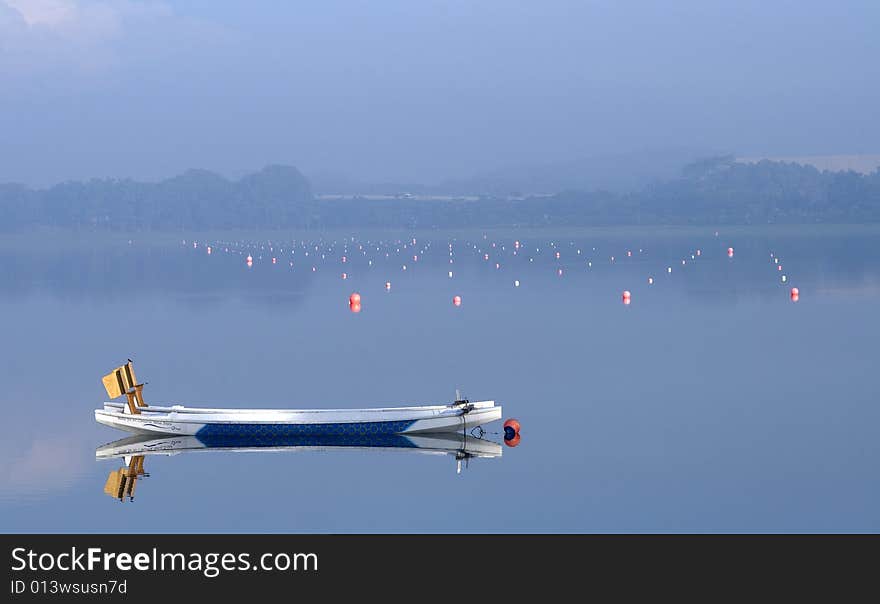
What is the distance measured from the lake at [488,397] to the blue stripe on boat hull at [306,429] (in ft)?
1.72

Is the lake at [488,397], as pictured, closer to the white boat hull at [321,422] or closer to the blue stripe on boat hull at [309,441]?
the blue stripe on boat hull at [309,441]

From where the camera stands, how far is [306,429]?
116ft

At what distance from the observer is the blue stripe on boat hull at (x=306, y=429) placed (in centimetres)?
3525

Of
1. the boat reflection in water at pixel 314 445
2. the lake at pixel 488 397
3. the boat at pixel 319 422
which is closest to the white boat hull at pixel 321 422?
the boat at pixel 319 422

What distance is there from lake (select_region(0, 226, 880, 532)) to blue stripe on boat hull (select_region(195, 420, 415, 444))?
20.6 inches

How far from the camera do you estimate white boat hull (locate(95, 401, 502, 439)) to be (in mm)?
35312

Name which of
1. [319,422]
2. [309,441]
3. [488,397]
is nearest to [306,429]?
[319,422]

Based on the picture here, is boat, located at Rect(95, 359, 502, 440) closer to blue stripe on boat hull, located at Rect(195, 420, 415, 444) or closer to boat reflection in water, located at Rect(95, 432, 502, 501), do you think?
blue stripe on boat hull, located at Rect(195, 420, 415, 444)

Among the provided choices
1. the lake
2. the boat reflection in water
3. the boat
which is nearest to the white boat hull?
the boat

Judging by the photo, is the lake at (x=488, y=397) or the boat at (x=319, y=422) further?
the boat at (x=319, y=422)

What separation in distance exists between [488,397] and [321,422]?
10.8 metres

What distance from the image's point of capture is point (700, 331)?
65.1 metres

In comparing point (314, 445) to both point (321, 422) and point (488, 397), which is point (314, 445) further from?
point (488, 397)
